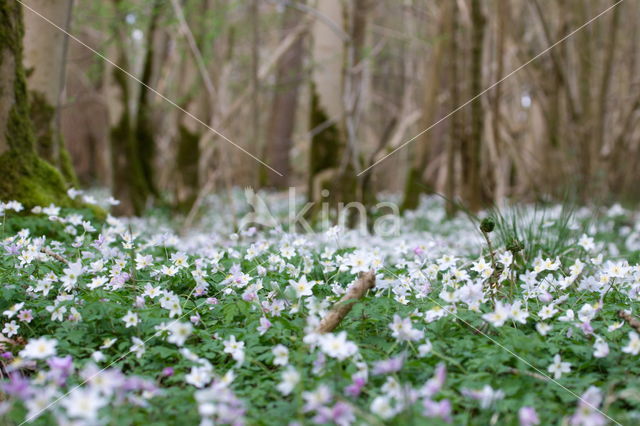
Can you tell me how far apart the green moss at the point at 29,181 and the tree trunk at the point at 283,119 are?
462 inches

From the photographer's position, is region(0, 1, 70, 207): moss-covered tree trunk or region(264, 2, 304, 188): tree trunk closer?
region(0, 1, 70, 207): moss-covered tree trunk

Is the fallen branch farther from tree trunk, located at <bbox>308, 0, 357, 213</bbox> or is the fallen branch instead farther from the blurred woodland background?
tree trunk, located at <bbox>308, 0, 357, 213</bbox>

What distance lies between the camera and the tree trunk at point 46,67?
16.3 feet

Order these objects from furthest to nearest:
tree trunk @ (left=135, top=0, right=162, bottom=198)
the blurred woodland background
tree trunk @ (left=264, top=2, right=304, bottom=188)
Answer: tree trunk @ (left=264, top=2, right=304, bottom=188), tree trunk @ (left=135, top=0, right=162, bottom=198), the blurred woodland background

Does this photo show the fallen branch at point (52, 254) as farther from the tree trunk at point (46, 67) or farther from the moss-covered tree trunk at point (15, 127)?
the tree trunk at point (46, 67)

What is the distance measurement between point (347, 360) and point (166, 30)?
378 inches

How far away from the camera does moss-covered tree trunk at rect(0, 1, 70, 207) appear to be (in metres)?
3.91

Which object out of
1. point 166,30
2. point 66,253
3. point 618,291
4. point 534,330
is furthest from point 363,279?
point 166,30

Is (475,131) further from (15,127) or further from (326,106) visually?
(15,127)

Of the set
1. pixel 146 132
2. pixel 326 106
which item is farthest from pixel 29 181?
pixel 146 132

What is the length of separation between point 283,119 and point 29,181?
13622 mm

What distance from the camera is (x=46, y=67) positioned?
199 inches

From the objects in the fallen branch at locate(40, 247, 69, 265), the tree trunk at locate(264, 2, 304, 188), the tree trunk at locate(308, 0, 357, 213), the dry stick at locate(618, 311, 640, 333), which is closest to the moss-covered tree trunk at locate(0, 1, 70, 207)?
the fallen branch at locate(40, 247, 69, 265)

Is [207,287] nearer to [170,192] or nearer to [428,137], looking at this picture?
[428,137]
